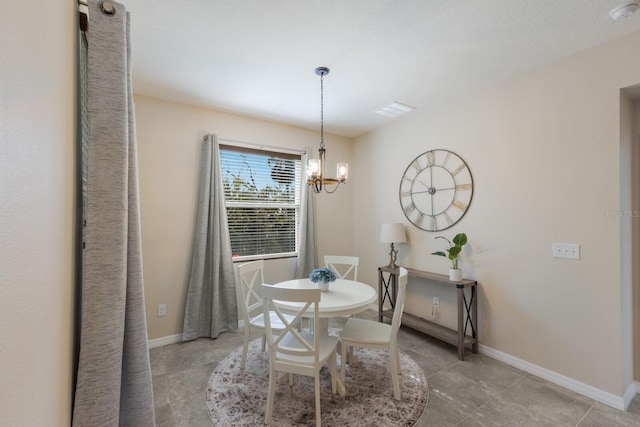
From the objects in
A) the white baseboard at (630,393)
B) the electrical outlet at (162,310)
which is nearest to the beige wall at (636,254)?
the white baseboard at (630,393)

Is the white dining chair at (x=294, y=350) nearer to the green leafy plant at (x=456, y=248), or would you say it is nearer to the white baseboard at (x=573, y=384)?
the green leafy plant at (x=456, y=248)

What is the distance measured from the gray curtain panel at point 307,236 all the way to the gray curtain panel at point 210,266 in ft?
3.01

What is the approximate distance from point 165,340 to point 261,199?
1890mm

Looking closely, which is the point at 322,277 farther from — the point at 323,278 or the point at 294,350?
the point at 294,350

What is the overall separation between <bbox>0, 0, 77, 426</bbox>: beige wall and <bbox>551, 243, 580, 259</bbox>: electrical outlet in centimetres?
308

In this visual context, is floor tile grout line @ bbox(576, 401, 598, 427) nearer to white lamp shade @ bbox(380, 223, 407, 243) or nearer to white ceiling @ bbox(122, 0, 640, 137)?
white lamp shade @ bbox(380, 223, 407, 243)

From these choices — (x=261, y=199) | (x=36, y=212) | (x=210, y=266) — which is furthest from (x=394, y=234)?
(x=36, y=212)

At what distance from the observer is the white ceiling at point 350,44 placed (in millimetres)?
1763

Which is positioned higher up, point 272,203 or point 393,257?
point 272,203

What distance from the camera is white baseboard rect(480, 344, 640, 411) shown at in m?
2.01

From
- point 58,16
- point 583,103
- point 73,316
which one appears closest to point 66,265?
point 73,316

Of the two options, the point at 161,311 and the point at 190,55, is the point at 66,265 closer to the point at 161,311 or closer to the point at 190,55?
the point at 190,55

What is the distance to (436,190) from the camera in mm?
3193

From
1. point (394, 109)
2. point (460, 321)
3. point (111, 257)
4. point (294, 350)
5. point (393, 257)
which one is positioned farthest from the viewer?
point (393, 257)
